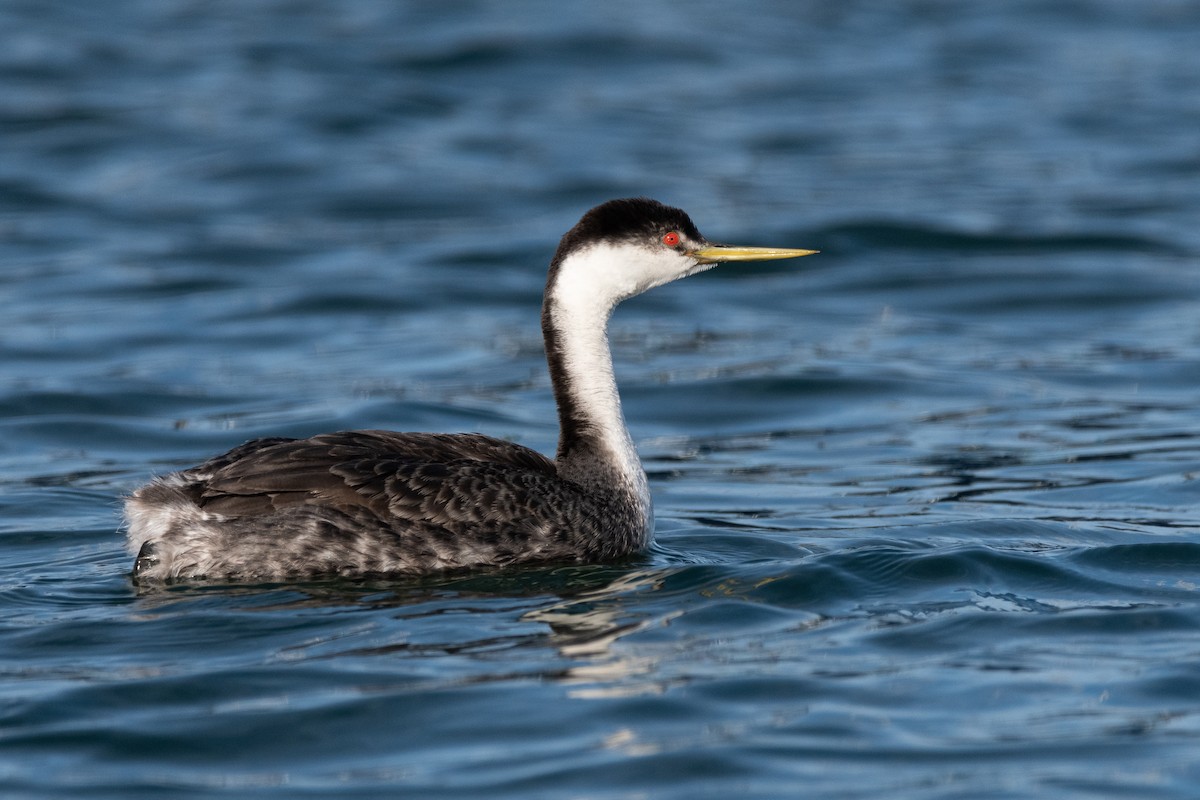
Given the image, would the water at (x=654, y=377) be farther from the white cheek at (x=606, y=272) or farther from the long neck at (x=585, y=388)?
the white cheek at (x=606, y=272)

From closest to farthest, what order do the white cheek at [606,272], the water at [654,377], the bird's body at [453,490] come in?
1. the water at [654,377]
2. the bird's body at [453,490]
3. the white cheek at [606,272]

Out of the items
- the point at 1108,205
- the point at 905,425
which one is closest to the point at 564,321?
the point at 905,425

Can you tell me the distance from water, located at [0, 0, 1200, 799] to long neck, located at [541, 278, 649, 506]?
554 mm

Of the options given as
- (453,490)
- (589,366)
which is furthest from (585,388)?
(453,490)

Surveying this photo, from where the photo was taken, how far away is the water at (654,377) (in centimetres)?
666

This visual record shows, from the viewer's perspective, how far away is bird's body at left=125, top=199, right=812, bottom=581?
8.14 metres

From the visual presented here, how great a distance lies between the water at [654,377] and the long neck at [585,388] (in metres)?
0.55

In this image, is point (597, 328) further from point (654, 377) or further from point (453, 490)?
point (654, 377)

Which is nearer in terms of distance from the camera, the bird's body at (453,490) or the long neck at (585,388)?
the bird's body at (453,490)

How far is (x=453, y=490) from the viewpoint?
8.30m

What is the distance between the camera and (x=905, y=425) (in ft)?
41.2

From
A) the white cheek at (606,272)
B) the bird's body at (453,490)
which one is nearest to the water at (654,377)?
the bird's body at (453,490)

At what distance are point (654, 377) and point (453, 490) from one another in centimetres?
590

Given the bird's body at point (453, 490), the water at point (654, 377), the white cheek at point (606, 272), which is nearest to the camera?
the water at point (654, 377)
